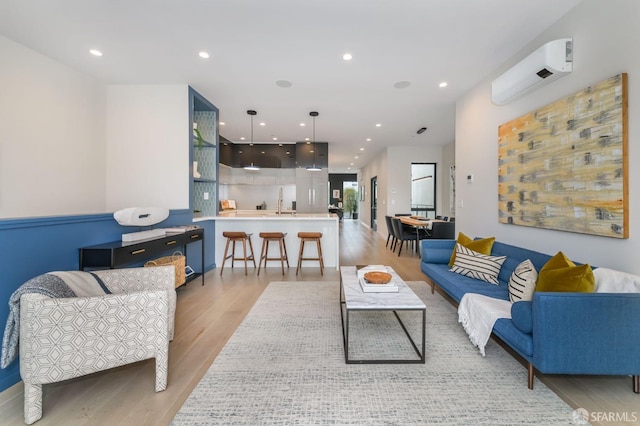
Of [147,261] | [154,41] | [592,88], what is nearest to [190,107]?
[154,41]

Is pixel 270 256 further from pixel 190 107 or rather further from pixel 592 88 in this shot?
pixel 592 88

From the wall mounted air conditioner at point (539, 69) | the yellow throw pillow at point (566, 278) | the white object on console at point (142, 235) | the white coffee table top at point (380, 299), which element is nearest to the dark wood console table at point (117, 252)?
the white object on console at point (142, 235)

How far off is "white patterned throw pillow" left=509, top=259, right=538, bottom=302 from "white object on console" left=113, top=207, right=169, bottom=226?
364 centimetres

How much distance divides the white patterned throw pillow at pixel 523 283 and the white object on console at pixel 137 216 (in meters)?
3.64

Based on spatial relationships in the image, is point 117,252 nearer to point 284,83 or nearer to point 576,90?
point 284,83

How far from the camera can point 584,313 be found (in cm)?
162

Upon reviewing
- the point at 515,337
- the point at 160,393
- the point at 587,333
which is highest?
the point at 587,333

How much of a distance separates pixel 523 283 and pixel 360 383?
4.93 feet

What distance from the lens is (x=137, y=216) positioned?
2.94 m

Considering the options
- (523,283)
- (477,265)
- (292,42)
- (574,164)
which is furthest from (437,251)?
(292,42)

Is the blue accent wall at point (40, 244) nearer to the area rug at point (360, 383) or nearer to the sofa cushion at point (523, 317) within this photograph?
the area rug at point (360, 383)

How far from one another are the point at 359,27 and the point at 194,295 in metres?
3.65

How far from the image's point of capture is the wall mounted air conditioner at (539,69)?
241cm

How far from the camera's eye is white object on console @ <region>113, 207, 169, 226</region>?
287 centimetres
